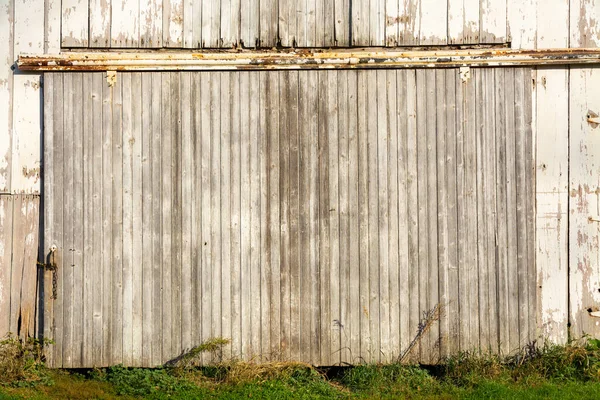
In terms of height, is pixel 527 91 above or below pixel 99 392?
above

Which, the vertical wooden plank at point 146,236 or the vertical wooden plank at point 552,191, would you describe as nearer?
the vertical wooden plank at point 146,236

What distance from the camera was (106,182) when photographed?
18.7 feet

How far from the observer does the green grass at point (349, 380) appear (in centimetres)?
518

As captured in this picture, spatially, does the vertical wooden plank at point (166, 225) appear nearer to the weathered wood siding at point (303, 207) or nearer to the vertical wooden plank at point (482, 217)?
the weathered wood siding at point (303, 207)

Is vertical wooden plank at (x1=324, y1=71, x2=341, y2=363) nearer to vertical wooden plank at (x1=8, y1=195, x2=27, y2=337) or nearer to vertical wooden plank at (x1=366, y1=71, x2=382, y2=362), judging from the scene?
vertical wooden plank at (x1=366, y1=71, x2=382, y2=362)

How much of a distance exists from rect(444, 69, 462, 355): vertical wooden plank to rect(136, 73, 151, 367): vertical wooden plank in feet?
9.51

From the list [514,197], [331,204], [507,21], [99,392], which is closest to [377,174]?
[331,204]

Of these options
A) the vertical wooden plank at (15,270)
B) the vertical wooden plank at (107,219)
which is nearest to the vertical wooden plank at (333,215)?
the vertical wooden plank at (107,219)

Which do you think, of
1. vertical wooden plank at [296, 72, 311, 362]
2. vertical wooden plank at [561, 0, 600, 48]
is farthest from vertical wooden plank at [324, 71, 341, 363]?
vertical wooden plank at [561, 0, 600, 48]

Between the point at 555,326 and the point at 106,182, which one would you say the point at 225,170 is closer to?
the point at 106,182

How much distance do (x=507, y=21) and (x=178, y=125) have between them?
342 centimetres

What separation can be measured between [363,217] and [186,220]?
174 centimetres

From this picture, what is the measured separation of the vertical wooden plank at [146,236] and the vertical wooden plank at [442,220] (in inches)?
110

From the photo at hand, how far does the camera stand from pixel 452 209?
5.75 meters
